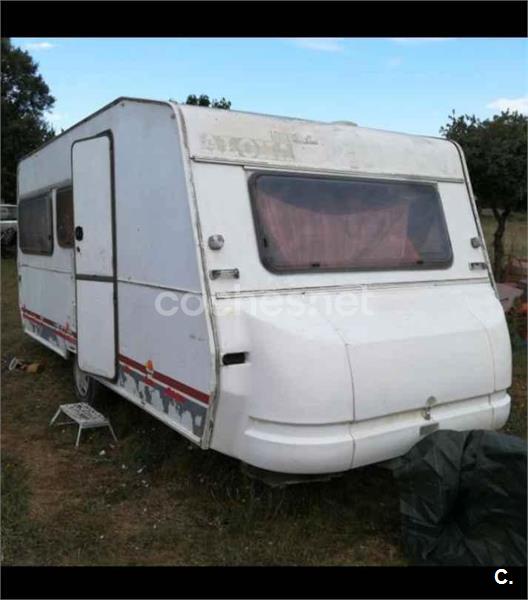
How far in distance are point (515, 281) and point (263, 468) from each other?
7.44 meters

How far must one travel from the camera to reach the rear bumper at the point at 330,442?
314 cm

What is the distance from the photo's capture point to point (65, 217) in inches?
222

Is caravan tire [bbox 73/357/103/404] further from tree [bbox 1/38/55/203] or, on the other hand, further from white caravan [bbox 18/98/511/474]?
tree [bbox 1/38/55/203]

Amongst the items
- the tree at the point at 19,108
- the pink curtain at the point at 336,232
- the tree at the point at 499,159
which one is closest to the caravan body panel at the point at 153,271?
the pink curtain at the point at 336,232

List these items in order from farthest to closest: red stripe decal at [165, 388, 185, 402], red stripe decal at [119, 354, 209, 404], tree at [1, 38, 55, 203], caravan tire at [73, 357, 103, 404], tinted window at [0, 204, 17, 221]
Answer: tree at [1, 38, 55, 203], tinted window at [0, 204, 17, 221], caravan tire at [73, 357, 103, 404], red stripe decal at [165, 388, 185, 402], red stripe decal at [119, 354, 209, 404]

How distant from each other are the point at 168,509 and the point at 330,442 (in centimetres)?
134

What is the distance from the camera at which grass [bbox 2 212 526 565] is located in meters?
3.38

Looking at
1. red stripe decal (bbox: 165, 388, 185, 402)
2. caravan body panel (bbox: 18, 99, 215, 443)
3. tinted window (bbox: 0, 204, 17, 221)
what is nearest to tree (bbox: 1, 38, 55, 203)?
tinted window (bbox: 0, 204, 17, 221)

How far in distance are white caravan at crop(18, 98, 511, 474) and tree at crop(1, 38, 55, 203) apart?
22428mm

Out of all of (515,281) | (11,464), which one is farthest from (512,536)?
(515,281)

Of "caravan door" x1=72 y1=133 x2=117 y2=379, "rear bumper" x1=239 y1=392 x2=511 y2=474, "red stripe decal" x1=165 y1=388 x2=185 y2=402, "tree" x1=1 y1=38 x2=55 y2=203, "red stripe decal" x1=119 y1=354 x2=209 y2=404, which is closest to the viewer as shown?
"rear bumper" x1=239 y1=392 x2=511 y2=474

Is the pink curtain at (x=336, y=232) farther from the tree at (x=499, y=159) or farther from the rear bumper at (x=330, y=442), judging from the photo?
the tree at (x=499, y=159)

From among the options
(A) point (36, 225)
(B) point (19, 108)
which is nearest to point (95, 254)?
(A) point (36, 225)

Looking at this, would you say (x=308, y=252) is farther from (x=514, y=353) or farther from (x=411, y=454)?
(x=514, y=353)
